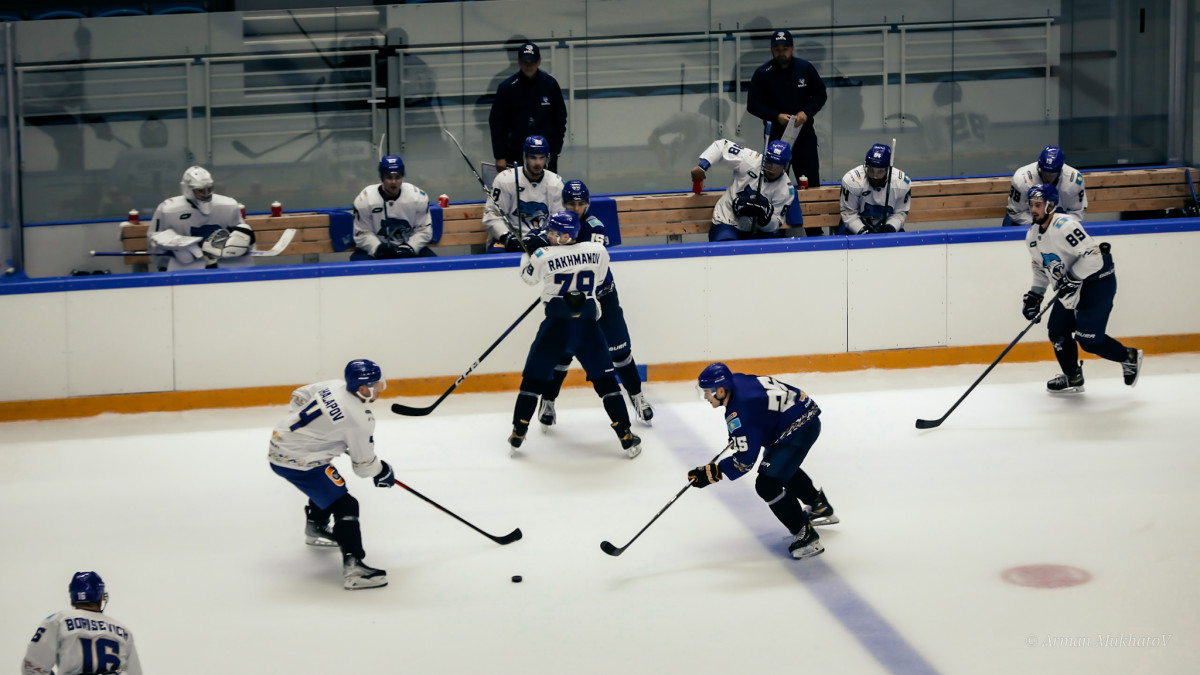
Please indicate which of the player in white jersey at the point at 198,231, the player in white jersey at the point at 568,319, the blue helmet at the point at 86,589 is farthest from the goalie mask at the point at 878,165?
the blue helmet at the point at 86,589

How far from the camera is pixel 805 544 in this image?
5.05 meters

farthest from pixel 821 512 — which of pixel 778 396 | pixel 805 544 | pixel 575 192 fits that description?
pixel 575 192

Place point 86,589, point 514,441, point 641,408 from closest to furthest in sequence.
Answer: point 86,589 → point 514,441 → point 641,408

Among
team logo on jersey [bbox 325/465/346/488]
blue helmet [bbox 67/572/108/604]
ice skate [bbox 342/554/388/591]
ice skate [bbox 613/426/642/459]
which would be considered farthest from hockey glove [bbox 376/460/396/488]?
ice skate [bbox 613/426/642/459]

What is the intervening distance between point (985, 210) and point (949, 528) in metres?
4.64

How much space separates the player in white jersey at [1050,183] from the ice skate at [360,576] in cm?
536

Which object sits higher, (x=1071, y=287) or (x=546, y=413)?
(x=1071, y=287)

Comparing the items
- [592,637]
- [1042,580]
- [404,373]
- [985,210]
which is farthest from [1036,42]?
[592,637]

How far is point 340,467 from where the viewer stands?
21.2 ft

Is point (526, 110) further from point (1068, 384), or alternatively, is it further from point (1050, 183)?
point (1068, 384)

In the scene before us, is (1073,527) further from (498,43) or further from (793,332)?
(498,43)

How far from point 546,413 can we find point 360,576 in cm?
223

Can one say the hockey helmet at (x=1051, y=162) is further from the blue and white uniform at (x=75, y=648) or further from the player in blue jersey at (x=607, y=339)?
the blue and white uniform at (x=75, y=648)

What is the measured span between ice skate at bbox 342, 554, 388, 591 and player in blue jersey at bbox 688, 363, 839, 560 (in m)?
1.25
